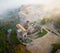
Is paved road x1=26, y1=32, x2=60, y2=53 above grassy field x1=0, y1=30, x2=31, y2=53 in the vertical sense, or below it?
below

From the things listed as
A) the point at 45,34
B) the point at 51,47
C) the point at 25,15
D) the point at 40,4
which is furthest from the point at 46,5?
the point at 51,47

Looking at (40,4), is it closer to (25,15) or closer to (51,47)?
(25,15)

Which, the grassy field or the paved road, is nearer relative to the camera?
the grassy field

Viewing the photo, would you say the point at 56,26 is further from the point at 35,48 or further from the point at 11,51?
the point at 11,51

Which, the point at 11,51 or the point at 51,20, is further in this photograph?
the point at 51,20

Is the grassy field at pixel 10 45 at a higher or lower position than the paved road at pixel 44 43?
higher

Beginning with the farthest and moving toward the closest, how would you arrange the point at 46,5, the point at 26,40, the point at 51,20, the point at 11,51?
the point at 46,5
the point at 51,20
the point at 26,40
the point at 11,51

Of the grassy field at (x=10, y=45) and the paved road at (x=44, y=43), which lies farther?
the paved road at (x=44, y=43)

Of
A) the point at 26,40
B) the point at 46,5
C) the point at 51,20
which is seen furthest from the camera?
the point at 46,5
